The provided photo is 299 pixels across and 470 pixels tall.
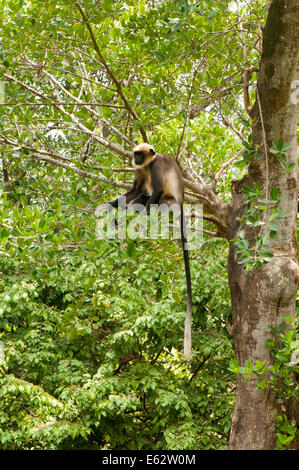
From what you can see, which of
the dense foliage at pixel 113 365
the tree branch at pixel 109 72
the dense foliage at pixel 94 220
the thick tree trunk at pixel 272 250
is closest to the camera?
the thick tree trunk at pixel 272 250

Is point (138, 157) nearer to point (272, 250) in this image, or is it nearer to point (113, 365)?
point (272, 250)

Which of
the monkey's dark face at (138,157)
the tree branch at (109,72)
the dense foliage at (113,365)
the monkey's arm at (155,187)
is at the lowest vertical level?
the dense foliage at (113,365)

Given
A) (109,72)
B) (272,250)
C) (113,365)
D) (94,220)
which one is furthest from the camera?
(113,365)

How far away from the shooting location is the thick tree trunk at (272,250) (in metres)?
2.43

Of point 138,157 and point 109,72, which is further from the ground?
point 109,72

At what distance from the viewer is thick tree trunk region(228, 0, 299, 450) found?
95.6 inches

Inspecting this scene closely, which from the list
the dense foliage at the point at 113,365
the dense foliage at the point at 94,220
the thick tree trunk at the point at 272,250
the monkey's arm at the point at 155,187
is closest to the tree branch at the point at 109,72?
the dense foliage at the point at 94,220

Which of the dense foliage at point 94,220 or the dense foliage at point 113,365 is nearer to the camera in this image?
the dense foliage at point 94,220

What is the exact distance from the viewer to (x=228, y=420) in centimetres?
467

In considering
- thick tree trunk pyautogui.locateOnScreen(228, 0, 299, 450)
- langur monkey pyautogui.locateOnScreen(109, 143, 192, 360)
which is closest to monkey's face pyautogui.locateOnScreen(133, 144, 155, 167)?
langur monkey pyautogui.locateOnScreen(109, 143, 192, 360)

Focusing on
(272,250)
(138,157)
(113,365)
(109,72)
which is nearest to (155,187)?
(138,157)

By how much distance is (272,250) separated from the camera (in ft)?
8.64

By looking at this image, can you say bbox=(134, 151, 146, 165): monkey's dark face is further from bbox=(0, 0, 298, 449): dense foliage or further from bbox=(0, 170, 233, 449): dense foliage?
bbox=(0, 170, 233, 449): dense foliage

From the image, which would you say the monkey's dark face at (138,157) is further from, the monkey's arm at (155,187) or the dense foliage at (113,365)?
the dense foliage at (113,365)
